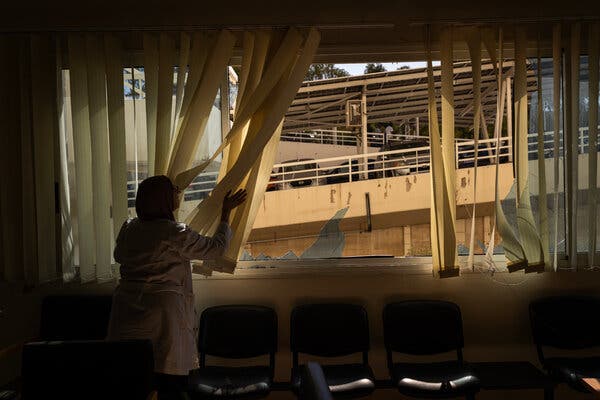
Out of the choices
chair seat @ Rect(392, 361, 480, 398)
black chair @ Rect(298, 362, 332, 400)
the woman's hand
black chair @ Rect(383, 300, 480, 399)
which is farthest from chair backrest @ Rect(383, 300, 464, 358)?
black chair @ Rect(298, 362, 332, 400)

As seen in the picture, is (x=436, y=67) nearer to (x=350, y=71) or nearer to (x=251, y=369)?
(x=350, y=71)

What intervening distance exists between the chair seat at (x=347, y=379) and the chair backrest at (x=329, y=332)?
0.12 metres

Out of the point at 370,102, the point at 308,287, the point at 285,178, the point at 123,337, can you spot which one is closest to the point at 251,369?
the point at 308,287

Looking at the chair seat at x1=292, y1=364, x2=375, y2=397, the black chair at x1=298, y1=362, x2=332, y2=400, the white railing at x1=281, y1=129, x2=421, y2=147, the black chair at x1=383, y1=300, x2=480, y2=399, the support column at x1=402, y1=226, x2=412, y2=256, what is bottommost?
the chair seat at x1=292, y1=364, x2=375, y2=397

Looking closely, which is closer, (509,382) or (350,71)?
(509,382)

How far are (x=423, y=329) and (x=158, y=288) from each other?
179cm

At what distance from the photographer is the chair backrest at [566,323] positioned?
3.82m

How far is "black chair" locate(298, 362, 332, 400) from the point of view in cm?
178

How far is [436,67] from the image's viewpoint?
3951 mm

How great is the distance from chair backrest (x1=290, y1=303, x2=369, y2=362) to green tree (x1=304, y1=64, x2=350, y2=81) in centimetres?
160

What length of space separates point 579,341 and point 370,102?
2146 millimetres

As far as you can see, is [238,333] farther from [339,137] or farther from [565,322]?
[565,322]

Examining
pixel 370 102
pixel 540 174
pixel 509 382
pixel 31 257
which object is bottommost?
pixel 509 382

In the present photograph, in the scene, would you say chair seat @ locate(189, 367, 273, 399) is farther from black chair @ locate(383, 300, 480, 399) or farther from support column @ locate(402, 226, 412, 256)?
support column @ locate(402, 226, 412, 256)
